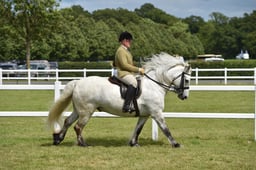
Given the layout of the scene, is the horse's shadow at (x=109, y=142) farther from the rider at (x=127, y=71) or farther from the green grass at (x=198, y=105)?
the green grass at (x=198, y=105)

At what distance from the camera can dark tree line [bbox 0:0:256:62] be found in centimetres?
3672

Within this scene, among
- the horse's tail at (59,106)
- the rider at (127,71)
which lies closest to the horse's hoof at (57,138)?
the horse's tail at (59,106)

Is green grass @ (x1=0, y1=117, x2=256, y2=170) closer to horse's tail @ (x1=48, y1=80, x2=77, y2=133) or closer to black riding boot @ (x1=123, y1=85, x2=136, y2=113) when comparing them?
horse's tail @ (x1=48, y1=80, x2=77, y2=133)

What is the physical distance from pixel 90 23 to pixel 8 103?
52167 mm

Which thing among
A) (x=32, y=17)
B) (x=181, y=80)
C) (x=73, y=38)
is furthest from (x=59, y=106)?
(x=73, y=38)

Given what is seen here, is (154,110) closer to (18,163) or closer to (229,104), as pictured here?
(18,163)

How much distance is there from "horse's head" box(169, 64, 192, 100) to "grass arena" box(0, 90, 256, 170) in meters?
1.08

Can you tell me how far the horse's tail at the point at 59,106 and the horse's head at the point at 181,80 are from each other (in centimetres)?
202

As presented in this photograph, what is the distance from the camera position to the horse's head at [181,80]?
9.94 meters

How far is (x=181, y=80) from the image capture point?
32.6 feet

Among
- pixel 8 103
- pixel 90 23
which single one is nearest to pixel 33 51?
pixel 90 23

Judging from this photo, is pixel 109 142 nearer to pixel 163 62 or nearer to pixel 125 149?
pixel 125 149

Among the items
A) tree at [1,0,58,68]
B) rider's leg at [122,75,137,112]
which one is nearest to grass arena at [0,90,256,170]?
rider's leg at [122,75,137,112]

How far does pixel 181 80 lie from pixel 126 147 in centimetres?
173
